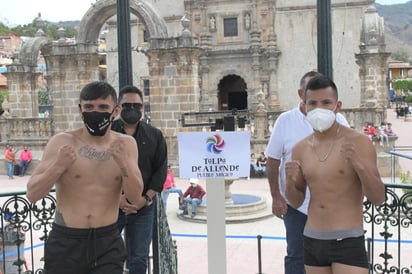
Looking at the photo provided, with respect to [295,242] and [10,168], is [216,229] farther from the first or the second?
[10,168]

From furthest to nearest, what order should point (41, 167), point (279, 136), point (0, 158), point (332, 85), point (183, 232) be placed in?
1. point (0, 158)
2. point (183, 232)
3. point (279, 136)
4. point (332, 85)
5. point (41, 167)

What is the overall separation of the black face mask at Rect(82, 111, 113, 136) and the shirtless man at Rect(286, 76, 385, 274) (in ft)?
4.24

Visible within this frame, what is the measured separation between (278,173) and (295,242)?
0.61m

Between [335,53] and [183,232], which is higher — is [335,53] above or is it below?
above

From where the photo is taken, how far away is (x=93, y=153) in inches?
137

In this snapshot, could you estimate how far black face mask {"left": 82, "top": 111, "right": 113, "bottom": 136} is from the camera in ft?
11.2

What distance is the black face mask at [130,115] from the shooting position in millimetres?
4598

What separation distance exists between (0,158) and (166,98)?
315 inches

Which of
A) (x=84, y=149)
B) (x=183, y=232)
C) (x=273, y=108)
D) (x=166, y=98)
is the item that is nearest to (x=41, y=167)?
(x=84, y=149)

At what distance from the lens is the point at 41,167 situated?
338 centimetres

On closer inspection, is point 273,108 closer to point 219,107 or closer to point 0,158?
point 219,107

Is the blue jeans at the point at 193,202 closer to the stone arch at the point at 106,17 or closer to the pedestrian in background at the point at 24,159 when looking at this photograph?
the stone arch at the point at 106,17

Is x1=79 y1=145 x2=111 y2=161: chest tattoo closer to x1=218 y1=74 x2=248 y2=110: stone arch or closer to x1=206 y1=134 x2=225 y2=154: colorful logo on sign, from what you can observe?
x1=206 y1=134 x2=225 y2=154: colorful logo on sign

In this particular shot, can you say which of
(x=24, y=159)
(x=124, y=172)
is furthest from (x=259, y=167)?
(x=124, y=172)
